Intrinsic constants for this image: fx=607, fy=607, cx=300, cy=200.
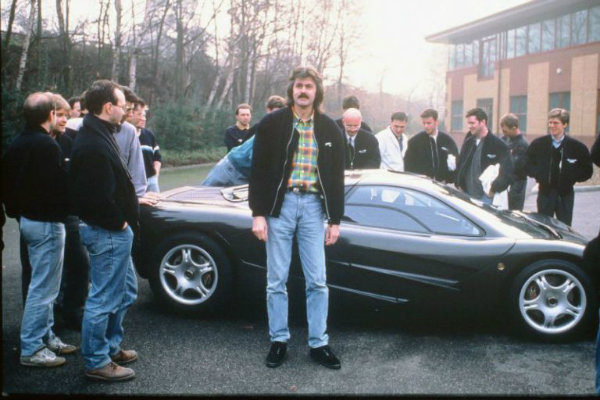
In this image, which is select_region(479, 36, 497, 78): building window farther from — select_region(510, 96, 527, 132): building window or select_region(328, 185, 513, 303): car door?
select_region(328, 185, 513, 303): car door

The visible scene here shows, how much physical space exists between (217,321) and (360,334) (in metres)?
1.19

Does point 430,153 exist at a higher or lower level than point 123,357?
higher

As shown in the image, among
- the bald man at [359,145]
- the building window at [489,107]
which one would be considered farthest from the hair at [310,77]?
the building window at [489,107]

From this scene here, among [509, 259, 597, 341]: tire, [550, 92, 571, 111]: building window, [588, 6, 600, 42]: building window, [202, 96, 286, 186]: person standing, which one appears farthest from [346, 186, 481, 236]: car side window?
[550, 92, 571, 111]: building window

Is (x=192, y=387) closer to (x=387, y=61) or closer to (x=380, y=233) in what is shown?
(x=380, y=233)

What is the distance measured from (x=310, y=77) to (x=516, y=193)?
193 inches

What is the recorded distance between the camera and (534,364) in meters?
4.14

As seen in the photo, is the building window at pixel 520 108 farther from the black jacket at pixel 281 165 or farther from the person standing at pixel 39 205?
the person standing at pixel 39 205

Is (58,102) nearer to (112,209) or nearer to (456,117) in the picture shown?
(112,209)

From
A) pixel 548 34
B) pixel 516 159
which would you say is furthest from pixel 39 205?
pixel 548 34

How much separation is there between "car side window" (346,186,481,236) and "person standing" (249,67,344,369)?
0.85 meters

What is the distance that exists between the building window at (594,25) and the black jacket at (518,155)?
819 inches

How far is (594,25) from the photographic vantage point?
85.4 ft

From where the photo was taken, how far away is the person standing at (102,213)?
354cm
